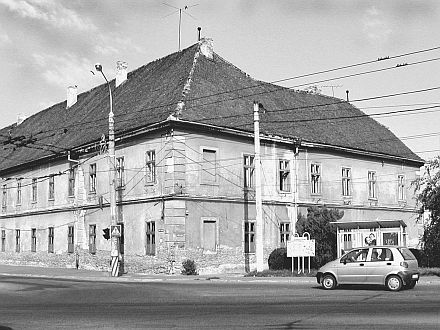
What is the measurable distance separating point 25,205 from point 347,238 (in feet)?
81.2

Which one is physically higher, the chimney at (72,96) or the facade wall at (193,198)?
the chimney at (72,96)

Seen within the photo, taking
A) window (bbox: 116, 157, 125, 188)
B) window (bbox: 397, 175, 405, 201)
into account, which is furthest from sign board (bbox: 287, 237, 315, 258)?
window (bbox: 397, 175, 405, 201)

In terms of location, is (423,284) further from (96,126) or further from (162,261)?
(96,126)

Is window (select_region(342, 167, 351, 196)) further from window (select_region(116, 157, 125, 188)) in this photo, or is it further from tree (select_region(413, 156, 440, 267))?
window (select_region(116, 157, 125, 188))

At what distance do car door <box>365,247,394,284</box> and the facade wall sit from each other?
479 inches

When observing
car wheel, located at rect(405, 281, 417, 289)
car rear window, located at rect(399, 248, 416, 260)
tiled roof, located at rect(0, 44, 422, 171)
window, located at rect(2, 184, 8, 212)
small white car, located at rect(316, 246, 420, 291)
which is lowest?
car wheel, located at rect(405, 281, 417, 289)

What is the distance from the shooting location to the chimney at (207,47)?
117ft

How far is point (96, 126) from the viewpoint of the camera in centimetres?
3669

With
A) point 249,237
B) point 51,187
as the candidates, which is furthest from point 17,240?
point 249,237

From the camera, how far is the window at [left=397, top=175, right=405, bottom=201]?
42.1 m

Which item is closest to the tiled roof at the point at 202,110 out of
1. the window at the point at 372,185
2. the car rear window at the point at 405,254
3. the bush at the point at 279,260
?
the window at the point at 372,185

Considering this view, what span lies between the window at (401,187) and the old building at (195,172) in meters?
0.15

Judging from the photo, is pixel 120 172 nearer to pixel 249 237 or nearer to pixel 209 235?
pixel 209 235

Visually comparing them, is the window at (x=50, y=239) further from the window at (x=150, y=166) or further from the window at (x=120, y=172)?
the window at (x=150, y=166)
